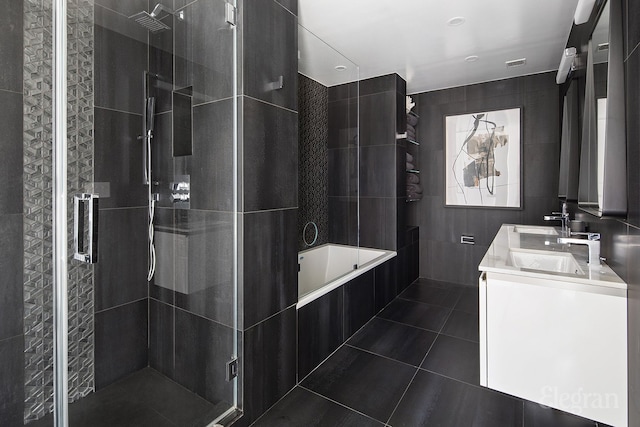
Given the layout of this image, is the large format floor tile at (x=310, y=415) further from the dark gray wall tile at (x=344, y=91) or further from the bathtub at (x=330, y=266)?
the dark gray wall tile at (x=344, y=91)

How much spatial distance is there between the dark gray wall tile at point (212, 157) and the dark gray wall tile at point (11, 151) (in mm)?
757

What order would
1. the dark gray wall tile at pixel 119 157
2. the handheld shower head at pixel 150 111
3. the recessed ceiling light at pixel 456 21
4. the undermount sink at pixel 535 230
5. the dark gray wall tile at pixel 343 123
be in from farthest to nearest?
1. the dark gray wall tile at pixel 343 123
2. the undermount sink at pixel 535 230
3. the recessed ceiling light at pixel 456 21
4. the handheld shower head at pixel 150 111
5. the dark gray wall tile at pixel 119 157

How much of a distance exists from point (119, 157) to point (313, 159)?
2062 millimetres

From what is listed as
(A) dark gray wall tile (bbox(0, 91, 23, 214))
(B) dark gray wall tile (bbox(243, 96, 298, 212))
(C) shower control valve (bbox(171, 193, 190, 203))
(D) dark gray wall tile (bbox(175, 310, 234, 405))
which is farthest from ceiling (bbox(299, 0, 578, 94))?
(D) dark gray wall tile (bbox(175, 310, 234, 405))

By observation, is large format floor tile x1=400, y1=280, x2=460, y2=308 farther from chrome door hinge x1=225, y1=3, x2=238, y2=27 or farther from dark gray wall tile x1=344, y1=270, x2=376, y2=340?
chrome door hinge x1=225, y1=3, x2=238, y2=27

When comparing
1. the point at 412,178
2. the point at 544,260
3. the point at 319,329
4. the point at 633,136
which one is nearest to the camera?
the point at 633,136

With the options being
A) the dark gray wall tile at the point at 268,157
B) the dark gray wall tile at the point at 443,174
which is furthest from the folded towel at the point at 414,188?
the dark gray wall tile at the point at 268,157

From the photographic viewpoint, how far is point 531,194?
362 centimetres

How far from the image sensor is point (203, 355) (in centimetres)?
179

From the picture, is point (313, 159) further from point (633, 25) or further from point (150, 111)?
point (633, 25)

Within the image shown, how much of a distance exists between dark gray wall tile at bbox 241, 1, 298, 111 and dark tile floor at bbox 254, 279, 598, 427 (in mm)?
1799

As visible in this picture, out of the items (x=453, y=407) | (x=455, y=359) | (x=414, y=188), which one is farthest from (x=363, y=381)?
(x=414, y=188)

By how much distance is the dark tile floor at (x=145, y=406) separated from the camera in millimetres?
1590

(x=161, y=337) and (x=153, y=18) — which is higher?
(x=153, y=18)
